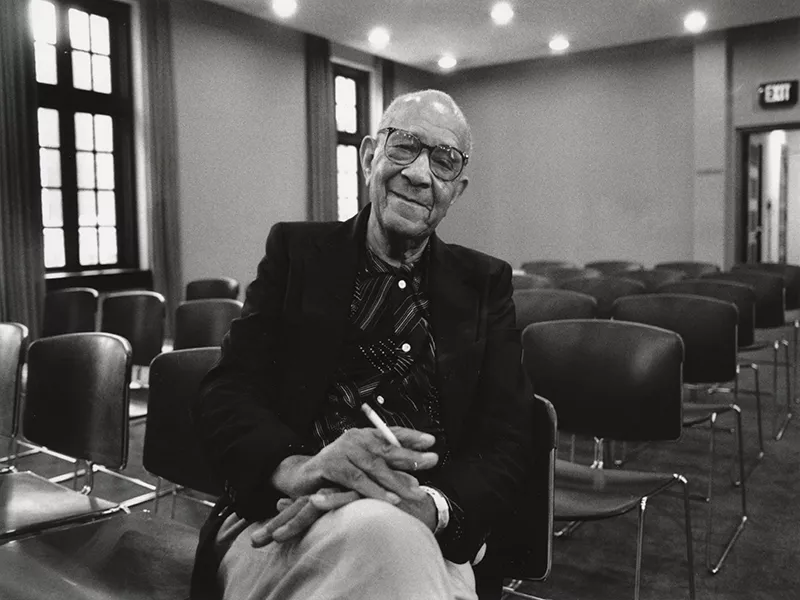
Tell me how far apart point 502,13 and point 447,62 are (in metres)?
1.99

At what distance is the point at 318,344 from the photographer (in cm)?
157

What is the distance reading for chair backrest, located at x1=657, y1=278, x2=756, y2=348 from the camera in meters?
4.26

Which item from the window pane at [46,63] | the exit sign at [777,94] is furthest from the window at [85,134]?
the exit sign at [777,94]

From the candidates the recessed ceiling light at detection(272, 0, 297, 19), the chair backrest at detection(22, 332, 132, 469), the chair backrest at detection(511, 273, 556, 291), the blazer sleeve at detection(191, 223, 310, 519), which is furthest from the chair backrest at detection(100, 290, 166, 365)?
the recessed ceiling light at detection(272, 0, 297, 19)

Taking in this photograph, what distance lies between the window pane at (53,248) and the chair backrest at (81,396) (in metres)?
4.30

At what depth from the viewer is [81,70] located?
643cm

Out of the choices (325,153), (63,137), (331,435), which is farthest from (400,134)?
(325,153)

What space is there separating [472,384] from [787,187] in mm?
13636

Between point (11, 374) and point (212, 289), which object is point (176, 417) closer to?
point (11, 374)

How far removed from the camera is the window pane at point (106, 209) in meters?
6.66

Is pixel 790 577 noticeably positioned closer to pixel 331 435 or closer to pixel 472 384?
pixel 472 384

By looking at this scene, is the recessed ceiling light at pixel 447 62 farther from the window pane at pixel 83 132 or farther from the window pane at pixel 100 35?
the window pane at pixel 83 132


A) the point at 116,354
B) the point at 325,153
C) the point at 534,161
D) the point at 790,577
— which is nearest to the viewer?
the point at 116,354

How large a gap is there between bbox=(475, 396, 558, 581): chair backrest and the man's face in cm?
49
